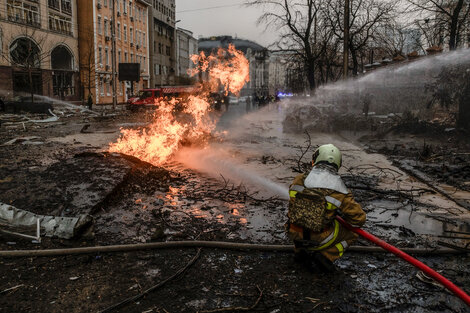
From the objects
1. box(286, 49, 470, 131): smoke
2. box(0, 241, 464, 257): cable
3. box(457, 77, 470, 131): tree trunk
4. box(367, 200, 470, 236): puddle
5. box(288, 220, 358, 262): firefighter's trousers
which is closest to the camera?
box(288, 220, 358, 262): firefighter's trousers

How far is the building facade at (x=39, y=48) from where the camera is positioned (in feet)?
102

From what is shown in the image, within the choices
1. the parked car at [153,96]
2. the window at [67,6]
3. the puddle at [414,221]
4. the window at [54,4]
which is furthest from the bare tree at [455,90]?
the window at [67,6]

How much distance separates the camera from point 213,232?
5457 millimetres

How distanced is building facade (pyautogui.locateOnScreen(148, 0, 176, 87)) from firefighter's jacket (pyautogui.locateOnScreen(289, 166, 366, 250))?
6488 cm

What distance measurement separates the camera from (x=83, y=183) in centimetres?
688

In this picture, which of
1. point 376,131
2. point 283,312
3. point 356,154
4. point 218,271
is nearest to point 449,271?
point 283,312

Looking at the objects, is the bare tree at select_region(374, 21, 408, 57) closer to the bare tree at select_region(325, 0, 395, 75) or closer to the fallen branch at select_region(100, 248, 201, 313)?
the bare tree at select_region(325, 0, 395, 75)

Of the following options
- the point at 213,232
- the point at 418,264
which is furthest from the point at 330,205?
the point at 213,232

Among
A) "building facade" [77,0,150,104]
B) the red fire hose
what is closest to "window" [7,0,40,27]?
"building facade" [77,0,150,104]

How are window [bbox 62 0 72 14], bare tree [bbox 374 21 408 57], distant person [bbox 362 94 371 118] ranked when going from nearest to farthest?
distant person [bbox 362 94 371 118]
bare tree [bbox 374 21 408 57]
window [bbox 62 0 72 14]

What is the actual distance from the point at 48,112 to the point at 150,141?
58.9ft

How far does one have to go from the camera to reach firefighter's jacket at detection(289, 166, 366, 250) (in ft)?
12.3

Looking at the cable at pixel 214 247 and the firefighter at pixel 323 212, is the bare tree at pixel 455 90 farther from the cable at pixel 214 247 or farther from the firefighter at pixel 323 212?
the firefighter at pixel 323 212

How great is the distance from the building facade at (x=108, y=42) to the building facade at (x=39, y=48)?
1.39 m
